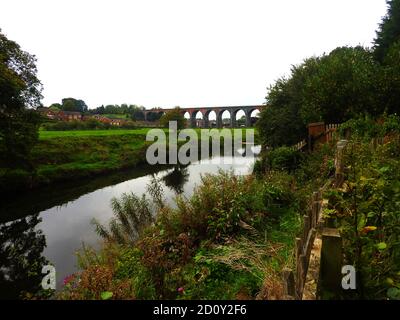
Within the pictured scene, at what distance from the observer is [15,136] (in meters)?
14.4

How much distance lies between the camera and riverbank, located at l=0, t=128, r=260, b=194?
16.1 m

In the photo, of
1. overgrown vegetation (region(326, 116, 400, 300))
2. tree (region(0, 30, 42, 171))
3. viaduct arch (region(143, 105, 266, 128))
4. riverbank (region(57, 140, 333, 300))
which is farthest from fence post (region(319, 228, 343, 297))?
viaduct arch (region(143, 105, 266, 128))

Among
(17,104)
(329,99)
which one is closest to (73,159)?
(17,104)

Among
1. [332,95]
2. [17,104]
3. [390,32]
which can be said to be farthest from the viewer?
[390,32]

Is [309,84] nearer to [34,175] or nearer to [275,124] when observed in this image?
[275,124]

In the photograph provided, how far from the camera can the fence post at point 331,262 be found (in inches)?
80.8

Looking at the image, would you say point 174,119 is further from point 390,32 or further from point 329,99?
point 329,99

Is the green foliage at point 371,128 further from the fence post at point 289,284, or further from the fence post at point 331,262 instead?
the fence post at point 289,284

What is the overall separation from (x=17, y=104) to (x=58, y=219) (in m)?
7.56

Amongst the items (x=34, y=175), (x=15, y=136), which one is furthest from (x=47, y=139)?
(x=15, y=136)

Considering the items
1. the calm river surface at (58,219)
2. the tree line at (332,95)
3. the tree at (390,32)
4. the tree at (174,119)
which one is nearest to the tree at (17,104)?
the calm river surface at (58,219)

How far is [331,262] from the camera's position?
2115 millimetres

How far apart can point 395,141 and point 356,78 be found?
22.9 feet
